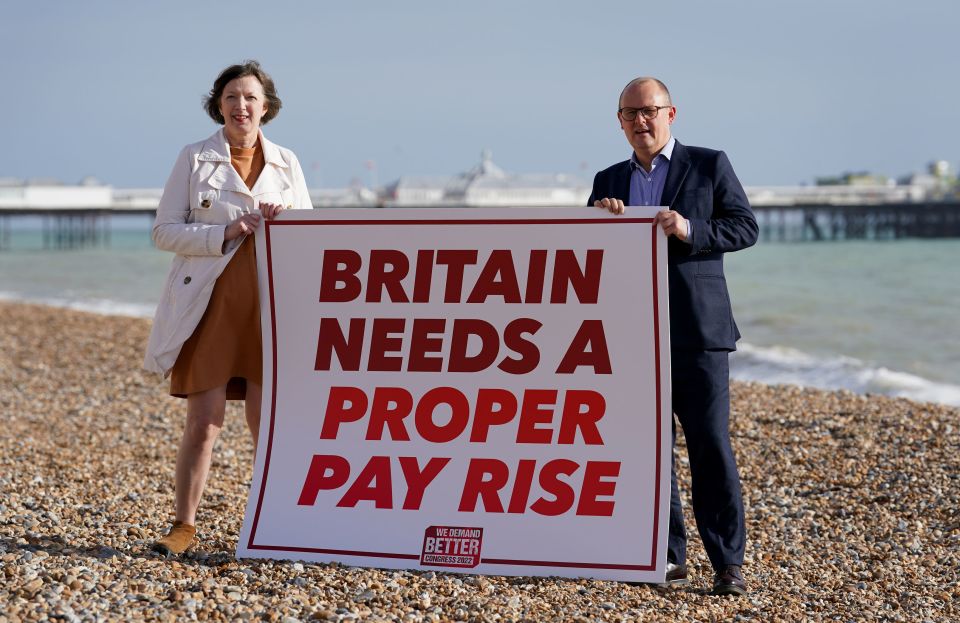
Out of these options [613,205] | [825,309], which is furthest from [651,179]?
[825,309]

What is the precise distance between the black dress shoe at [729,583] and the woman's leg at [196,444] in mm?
1819

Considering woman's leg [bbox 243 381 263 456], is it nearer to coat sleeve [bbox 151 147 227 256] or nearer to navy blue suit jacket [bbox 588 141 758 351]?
coat sleeve [bbox 151 147 227 256]

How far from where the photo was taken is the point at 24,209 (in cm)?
6481

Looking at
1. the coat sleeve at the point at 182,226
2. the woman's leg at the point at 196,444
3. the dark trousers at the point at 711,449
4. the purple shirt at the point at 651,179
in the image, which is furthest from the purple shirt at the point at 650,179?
the woman's leg at the point at 196,444

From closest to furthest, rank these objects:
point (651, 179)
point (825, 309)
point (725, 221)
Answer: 1. point (725, 221)
2. point (651, 179)
3. point (825, 309)

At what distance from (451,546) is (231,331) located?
3.57 feet

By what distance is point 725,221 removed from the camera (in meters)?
3.68

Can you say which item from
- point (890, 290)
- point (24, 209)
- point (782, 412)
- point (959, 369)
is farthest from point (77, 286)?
point (24, 209)

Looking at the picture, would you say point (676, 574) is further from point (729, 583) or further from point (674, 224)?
point (674, 224)

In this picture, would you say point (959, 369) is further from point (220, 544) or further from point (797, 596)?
point (220, 544)

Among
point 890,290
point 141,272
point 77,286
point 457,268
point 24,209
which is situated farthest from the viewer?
point 24,209

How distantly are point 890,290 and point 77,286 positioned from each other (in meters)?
21.5

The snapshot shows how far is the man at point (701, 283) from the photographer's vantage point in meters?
3.67

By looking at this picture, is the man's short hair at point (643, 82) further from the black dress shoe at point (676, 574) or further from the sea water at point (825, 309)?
the sea water at point (825, 309)
